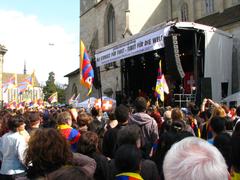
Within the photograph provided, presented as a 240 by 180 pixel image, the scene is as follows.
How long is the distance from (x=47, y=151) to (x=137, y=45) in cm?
1531

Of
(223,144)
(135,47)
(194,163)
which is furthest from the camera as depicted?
(135,47)

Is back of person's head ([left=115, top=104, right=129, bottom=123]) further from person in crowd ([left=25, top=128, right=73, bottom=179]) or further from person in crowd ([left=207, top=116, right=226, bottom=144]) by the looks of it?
person in crowd ([left=25, top=128, right=73, bottom=179])

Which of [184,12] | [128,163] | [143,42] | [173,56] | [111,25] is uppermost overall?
[184,12]

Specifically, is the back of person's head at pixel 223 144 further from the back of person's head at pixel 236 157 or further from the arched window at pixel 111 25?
the arched window at pixel 111 25

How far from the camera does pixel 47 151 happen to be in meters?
2.90

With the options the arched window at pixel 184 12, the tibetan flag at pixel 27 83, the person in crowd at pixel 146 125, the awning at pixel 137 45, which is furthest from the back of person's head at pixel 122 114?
the arched window at pixel 184 12

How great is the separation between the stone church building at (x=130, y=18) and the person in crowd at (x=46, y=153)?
18549 millimetres

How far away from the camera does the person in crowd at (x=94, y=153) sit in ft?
12.5

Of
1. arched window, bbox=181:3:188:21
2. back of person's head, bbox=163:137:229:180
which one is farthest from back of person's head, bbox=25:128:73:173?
arched window, bbox=181:3:188:21

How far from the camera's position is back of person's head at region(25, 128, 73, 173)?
9.36 ft

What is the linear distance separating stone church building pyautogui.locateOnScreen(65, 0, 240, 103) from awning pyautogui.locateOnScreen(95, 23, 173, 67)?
5.58 feet

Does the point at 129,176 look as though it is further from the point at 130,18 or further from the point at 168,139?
the point at 130,18

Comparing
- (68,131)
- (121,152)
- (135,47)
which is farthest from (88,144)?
(135,47)

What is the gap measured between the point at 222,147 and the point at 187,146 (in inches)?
95.2
